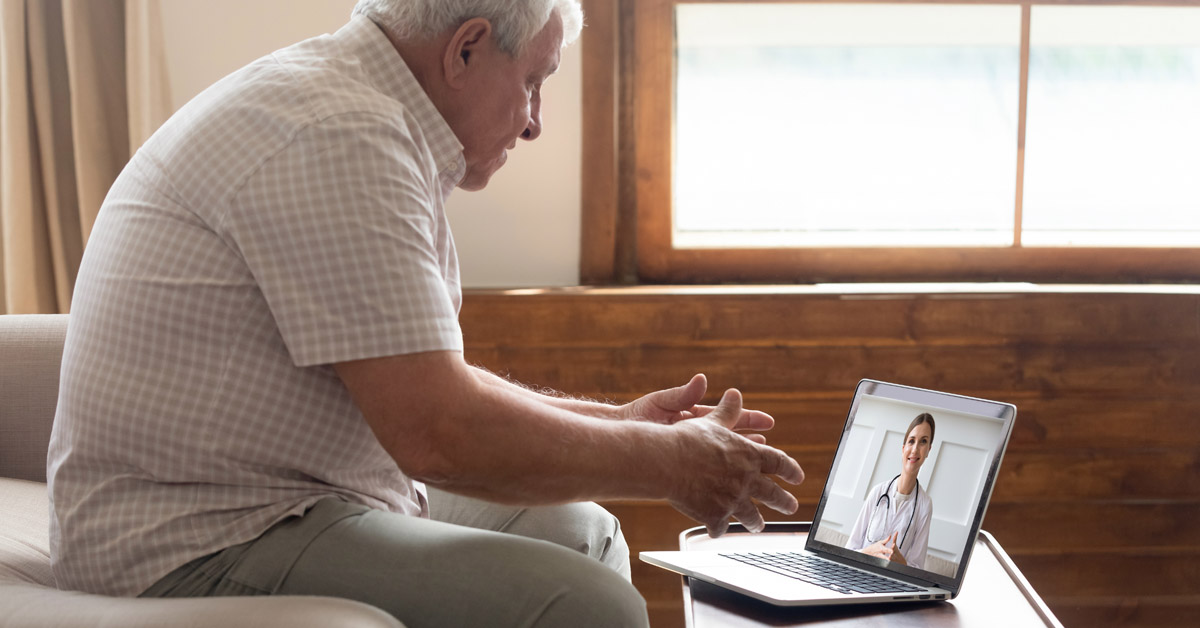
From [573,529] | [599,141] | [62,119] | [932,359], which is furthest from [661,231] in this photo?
[62,119]

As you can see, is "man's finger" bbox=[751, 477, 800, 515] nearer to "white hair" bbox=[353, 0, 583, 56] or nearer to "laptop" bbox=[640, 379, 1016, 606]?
"laptop" bbox=[640, 379, 1016, 606]

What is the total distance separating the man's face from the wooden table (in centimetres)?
54

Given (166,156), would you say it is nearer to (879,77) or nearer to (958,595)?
(958,595)

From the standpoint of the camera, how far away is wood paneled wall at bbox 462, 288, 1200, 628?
1854mm

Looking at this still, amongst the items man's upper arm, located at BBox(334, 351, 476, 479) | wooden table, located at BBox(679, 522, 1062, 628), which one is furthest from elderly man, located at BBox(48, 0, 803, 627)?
wooden table, located at BBox(679, 522, 1062, 628)

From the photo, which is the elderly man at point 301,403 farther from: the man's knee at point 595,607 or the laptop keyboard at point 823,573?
the laptop keyboard at point 823,573

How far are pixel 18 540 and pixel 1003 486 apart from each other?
1.66 meters

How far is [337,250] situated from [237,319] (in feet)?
0.44

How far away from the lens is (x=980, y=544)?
4.08 feet

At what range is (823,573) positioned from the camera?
42.8 inches

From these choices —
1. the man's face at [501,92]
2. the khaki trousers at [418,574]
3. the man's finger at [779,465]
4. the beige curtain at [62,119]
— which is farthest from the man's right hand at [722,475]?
the beige curtain at [62,119]

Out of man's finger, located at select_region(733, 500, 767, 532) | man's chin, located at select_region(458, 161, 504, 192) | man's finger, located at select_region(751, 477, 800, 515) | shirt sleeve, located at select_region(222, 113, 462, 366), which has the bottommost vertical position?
man's finger, located at select_region(733, 500, 767, 532)

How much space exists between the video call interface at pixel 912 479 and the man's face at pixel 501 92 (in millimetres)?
550

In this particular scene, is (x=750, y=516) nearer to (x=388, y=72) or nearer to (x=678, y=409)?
(x=678, y=409)
